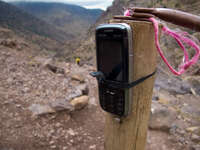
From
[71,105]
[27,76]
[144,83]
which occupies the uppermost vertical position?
[144,83]

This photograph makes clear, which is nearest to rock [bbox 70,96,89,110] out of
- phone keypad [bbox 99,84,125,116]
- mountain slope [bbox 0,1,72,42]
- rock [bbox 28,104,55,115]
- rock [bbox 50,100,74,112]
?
rock [bbox 50,100,74,112]

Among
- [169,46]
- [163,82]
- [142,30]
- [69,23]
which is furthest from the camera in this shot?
[69,23]

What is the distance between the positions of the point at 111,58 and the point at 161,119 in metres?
2.15

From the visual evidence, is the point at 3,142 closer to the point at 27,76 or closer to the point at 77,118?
the point at 77,118

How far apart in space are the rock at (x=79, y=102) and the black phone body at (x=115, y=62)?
188cm

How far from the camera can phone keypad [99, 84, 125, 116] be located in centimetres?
75

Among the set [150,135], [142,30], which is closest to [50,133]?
[150,135]

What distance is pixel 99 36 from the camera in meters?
0.74

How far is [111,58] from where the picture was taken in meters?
0.75

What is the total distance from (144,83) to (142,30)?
9.9 inches

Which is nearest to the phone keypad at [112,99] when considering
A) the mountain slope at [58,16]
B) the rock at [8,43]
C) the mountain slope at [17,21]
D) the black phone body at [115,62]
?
the black phone body at [115,62]

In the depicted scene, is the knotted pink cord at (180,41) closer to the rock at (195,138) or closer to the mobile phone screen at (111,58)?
the mobile phone screen at (111,58)

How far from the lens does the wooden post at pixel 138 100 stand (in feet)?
2.26

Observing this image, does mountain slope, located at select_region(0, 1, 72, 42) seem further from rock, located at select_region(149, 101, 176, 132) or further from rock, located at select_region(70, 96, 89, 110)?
rock, located at select_region(149, 101, 176, 132)
